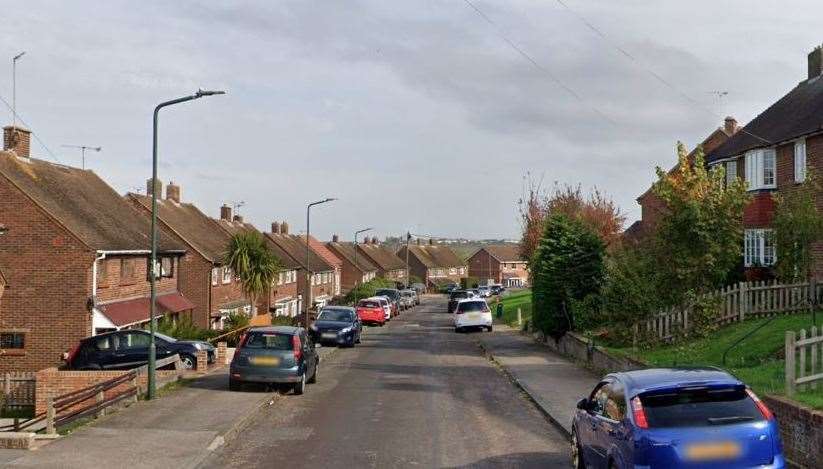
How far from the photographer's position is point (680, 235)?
2200 centimetres

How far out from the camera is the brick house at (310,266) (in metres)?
69.1

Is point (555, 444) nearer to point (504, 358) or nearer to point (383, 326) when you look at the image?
point (504, 358)

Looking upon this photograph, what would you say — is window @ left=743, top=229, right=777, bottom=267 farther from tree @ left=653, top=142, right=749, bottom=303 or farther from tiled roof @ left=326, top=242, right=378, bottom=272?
tiled roof @ left=326, top=242, right=378, bottom=272

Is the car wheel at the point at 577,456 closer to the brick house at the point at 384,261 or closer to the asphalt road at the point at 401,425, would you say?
the asphalt road at the point at 401,425

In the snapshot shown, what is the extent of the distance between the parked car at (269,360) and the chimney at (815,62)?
25.6m

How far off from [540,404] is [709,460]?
30.5ft

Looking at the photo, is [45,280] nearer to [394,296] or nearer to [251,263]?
[251,263]

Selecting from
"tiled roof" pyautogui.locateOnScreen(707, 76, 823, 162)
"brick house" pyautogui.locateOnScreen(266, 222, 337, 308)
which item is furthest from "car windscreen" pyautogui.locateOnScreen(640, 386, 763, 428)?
"brick house" pyautogui.locateOnScreen(266, 222, 337, 308)

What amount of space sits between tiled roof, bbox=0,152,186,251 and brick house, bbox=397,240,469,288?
9417 centimetres

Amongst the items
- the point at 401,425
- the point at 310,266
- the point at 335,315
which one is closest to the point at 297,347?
the point at 401,425

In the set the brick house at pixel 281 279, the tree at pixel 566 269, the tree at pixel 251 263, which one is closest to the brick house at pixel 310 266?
the brick house at pixel 281 279

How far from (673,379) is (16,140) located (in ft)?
96.3

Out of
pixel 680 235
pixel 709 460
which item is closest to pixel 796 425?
pixel 709 460

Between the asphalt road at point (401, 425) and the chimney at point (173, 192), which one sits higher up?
the chimney at point (173, 192)
